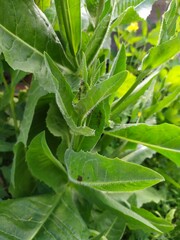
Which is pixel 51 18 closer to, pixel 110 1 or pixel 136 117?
pixel 110 1

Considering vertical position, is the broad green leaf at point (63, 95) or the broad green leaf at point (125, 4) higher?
the broad green leaf at point (125, 4)

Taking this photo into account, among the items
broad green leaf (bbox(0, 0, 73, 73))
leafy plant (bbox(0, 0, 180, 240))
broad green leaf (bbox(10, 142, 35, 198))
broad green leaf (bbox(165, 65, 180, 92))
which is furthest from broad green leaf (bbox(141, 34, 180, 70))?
broad green leaf (bbox(165, 65, 180, 92))

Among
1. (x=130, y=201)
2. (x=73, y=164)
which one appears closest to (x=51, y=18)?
(x=73, y=164)

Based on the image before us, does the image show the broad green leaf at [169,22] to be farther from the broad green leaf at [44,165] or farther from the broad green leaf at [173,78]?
the broad green leaf at [173,78]

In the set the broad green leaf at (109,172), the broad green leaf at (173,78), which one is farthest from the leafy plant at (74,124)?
the broad green leaf at (173,78)

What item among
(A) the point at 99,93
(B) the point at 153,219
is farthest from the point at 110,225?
(A) the point at 99,93
